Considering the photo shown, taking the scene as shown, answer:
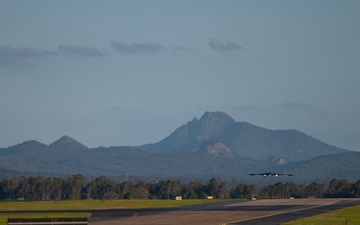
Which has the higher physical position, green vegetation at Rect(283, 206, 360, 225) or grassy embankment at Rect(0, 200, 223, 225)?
grassy embankment at Rect(0, 200, 223, 225)

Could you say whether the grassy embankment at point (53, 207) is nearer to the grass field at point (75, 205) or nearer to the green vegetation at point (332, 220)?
the grass field at point (75, 205)

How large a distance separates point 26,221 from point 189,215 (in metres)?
39.3

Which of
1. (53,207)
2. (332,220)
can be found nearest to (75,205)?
(53,207)

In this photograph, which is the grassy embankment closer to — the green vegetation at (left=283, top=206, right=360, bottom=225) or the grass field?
the grass field

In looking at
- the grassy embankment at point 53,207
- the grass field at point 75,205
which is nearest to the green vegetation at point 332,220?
the grassy embankment at point 53,207

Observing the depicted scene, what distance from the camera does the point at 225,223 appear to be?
279 feet

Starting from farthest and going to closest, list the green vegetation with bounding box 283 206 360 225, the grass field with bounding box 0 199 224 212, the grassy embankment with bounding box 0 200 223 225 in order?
the grass field with bounding box 0 199 224 212 < the grassy embankment with bounding box 0 200 223 225 < the green vegetation with bounding box 283 206 360 225

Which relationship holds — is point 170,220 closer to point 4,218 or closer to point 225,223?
point 225,223

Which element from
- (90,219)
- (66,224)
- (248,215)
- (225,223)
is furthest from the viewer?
(248,215)

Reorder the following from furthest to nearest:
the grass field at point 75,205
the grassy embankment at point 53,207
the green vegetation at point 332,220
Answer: the grass field at point 75,205 < the grassy embankment at point 53,207 < the green vegetation at point 332,220

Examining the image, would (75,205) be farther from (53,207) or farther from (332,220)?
(332,220)

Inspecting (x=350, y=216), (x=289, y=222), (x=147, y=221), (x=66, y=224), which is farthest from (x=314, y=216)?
(x=66, y=224)

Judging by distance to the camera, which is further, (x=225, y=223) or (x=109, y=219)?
(x=109, y=219)

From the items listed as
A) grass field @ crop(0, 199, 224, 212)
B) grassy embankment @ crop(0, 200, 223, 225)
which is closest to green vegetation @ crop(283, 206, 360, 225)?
grassy embankment @ crop(0, 200, 223, 225)
